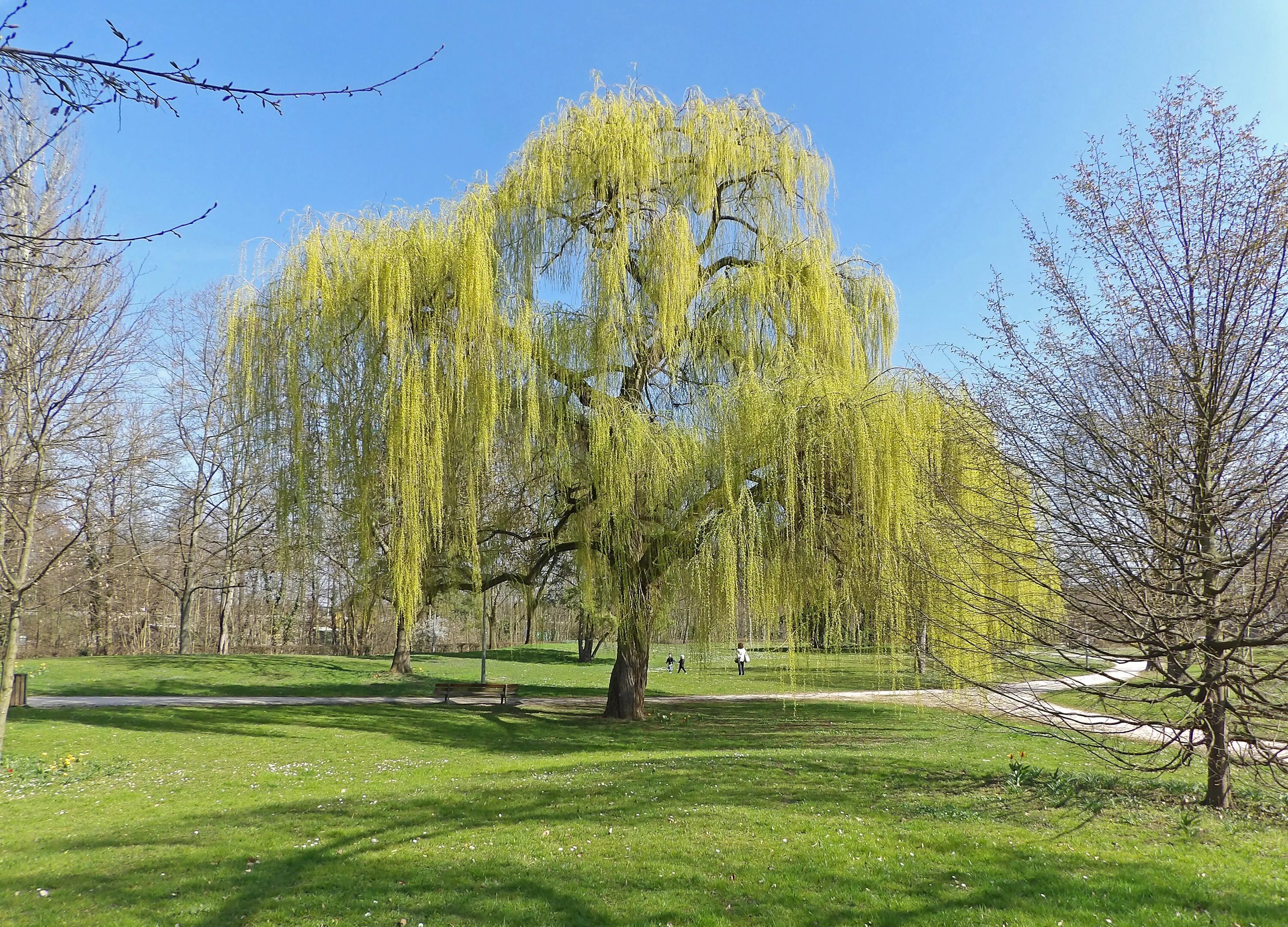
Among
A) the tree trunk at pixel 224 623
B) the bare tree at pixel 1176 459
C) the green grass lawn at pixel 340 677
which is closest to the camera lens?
the bare tree at pixel 1176 459

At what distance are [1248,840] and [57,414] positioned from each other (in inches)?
494

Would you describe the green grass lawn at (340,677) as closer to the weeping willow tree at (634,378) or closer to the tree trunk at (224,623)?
the weeping willow tree at (634,378)

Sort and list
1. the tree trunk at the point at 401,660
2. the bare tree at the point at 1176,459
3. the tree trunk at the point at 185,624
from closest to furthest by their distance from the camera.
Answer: the bare tree at the point at 1176,459 → the tree trunk at the point at 401,660 → the tree trunk at the point at 185,624

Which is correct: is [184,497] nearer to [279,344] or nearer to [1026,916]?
[279,344]

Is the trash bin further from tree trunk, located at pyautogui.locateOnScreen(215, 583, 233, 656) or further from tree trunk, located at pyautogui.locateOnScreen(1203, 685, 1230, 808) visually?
tree trunk, located at pyautogui.locateOnScreen(1203, 685, 1230, 808)

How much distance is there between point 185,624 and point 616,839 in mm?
24578

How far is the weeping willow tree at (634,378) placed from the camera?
9.08 m

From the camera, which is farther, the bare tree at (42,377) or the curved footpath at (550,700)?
the curved footpath at (550,700)

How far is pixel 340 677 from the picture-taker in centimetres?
2048

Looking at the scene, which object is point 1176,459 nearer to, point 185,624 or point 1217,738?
point 1217,738

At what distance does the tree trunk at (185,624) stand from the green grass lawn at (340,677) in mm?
2134

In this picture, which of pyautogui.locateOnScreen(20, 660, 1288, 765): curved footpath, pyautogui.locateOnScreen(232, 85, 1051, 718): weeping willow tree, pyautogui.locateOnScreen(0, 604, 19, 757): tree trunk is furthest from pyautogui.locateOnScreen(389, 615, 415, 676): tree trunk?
pyautogui.locateOnScreen(0, 604, 19, 757): tree trunk

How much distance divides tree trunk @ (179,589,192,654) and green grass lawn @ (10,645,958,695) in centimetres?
213

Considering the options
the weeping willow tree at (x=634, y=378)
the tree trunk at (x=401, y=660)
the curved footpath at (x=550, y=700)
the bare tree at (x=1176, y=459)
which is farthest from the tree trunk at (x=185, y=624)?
the bare tree at (x=1176, y=459)
